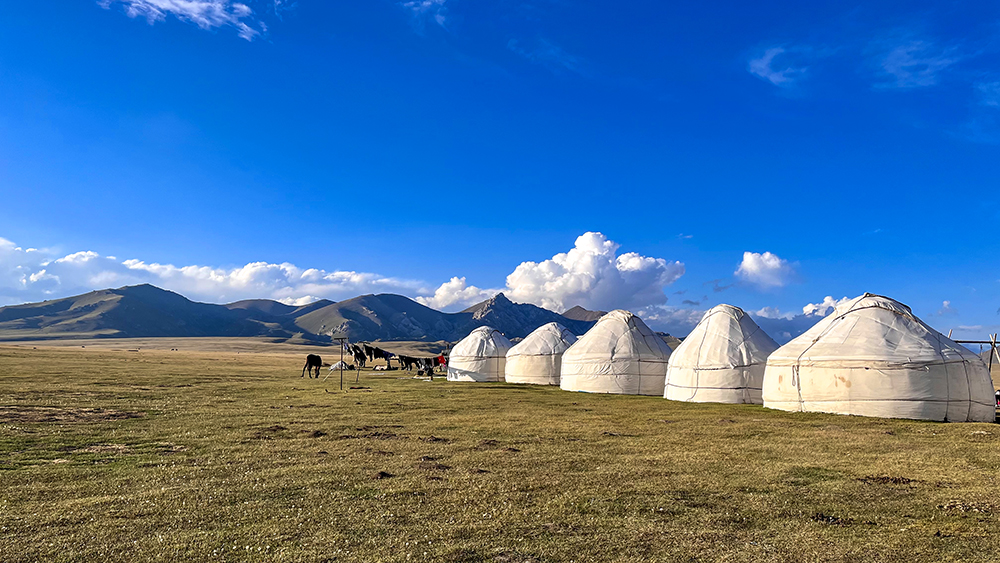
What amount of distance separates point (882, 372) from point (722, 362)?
6.18 meters

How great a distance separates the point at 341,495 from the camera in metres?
7.78

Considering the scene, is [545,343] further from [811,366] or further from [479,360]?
[811,366]

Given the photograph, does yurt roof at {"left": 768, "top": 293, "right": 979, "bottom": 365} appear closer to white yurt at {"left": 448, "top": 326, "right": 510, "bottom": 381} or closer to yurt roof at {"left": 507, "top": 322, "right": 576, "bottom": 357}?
yurt roof at {"left": 507, "top": 322, "right": 576, "bottom": 357}

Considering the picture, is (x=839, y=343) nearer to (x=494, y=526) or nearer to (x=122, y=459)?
(x=494, y=526)

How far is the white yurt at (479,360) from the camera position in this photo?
39.6 metres

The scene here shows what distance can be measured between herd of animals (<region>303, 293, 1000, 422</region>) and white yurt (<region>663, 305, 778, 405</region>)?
4 centimetres

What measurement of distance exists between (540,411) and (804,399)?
27.9 feet

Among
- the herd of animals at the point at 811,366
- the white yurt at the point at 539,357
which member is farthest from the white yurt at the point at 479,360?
the herd of animals at the point at 811,366

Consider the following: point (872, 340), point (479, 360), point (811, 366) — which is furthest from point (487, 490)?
point (479, 360)

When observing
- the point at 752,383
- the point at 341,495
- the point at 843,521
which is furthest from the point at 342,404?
the point at 843,521

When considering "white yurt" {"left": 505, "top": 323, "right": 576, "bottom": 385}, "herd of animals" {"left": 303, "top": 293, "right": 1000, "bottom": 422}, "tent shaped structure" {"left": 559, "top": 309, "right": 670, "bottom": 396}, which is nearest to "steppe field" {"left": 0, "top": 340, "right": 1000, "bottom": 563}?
"herd of animals" {"left": 303, "top": 293, "right": 1000, "bottom": 422}

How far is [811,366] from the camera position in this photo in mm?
19391

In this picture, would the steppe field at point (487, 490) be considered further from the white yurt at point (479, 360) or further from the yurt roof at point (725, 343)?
the white yurt at point (479, 360)

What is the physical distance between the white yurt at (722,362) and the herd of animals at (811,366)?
0.12 ft
